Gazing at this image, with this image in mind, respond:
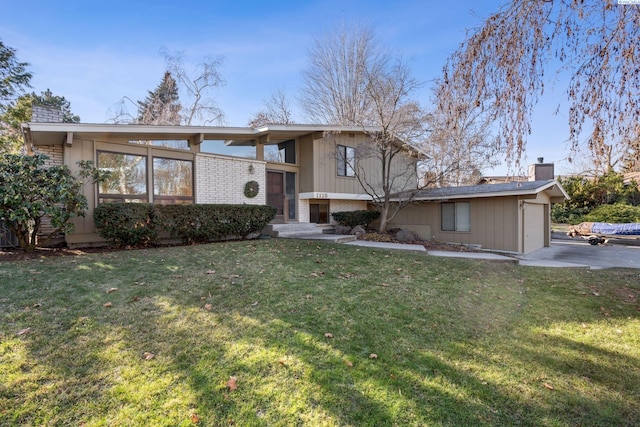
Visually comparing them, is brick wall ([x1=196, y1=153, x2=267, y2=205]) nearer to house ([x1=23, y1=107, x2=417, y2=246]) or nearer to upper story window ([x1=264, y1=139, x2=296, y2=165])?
house ([x1=23, y1=107, x2=417, y2=246])

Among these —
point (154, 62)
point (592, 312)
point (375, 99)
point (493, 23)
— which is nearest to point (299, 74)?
point (154, 62)

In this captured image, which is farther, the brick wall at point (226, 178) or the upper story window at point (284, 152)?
the upper story window at point (284, 152)

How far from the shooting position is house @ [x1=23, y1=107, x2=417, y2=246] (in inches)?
324

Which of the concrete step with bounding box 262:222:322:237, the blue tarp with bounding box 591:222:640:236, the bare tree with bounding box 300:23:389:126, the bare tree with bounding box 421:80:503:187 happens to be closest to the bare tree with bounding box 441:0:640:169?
the bare tree with bounding box 421:80:503:187

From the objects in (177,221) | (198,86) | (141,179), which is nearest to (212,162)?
(141,179)

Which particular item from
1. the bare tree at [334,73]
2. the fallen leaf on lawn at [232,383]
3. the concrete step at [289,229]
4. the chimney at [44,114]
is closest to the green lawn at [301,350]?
the fallen leaf on lawn at [232,383]

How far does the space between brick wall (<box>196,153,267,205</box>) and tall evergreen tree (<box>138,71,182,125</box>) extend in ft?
43.9

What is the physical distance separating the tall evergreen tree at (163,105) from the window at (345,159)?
1412 cm

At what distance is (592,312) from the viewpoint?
478 cm

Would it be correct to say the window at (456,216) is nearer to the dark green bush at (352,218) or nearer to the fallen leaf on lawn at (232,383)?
the dark green bush at (352,218)

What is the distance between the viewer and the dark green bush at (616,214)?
18086 mm

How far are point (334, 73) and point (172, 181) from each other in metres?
17.4

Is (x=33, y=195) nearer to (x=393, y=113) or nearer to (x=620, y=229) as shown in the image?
(x=393, y=113)

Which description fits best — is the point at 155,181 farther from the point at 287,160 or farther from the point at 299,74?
the point at 299,74
